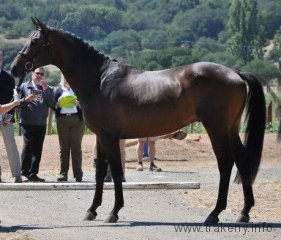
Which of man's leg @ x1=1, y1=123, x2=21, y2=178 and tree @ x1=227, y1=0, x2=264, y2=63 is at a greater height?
man's leg @ x1=1, y1=123, x2=21, y2=178

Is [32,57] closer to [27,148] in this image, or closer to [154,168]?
[27,148]

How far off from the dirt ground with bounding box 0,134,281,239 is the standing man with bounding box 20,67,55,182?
5.16 ft

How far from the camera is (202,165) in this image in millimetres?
25859

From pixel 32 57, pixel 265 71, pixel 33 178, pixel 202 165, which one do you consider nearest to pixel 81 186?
pixel 33 178

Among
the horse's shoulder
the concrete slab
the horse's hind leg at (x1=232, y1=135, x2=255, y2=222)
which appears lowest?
the concrete slab

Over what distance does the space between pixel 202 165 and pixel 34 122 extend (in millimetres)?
7760

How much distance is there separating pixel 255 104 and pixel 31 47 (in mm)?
3172

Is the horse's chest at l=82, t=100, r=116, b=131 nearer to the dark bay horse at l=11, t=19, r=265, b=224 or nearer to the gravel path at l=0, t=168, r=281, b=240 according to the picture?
the dark bay horse at l=11, t=19, r=265, b=224

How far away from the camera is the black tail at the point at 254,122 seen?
13.6m

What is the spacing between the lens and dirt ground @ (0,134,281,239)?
15.6 metres

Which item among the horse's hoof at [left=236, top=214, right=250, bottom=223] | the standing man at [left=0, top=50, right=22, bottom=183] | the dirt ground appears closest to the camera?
the horse's hoof at [left=236, top=214, right=250, bottom=223]

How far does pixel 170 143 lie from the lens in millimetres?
29406

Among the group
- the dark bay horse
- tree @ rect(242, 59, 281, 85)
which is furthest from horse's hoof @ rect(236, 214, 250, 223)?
tree @ rect(242, 59, 281, 85)

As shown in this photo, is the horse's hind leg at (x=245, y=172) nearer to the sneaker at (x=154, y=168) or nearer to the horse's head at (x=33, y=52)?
the horse's head at (x=33, y=52)
